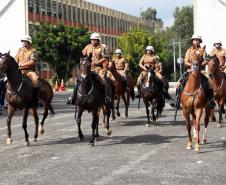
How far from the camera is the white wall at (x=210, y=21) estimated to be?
20.4m

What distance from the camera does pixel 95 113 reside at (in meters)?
14.0

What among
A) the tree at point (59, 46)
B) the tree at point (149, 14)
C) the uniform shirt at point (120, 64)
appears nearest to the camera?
the uniform shirt at point (120, 64)

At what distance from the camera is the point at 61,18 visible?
90.0 meters

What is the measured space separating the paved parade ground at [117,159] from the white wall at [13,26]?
7.37 m

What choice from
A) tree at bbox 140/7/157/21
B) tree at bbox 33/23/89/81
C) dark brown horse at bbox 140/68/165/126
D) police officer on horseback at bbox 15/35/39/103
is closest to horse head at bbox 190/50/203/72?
police officer on horseback at bbox 15/35/39/103

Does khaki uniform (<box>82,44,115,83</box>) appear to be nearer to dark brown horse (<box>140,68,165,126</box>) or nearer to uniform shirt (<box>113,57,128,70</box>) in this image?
dark brown horse (<box>140,68,165,126</box>)

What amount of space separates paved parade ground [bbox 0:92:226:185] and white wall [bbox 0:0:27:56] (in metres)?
7.37

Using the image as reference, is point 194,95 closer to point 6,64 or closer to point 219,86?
point 6,64

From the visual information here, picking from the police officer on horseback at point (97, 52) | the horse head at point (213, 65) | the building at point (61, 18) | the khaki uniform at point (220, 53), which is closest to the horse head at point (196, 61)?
the police officer on horseback at point (97, 52)

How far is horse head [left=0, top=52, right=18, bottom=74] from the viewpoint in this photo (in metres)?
13.6

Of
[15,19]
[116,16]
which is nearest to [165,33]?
[116,16]

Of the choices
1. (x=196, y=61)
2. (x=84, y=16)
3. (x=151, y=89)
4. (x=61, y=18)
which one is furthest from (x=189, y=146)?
(x=84, y=16)

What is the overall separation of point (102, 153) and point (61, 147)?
4.82 ft

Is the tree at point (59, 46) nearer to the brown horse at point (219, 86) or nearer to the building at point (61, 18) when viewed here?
the building at point (61, 18)
